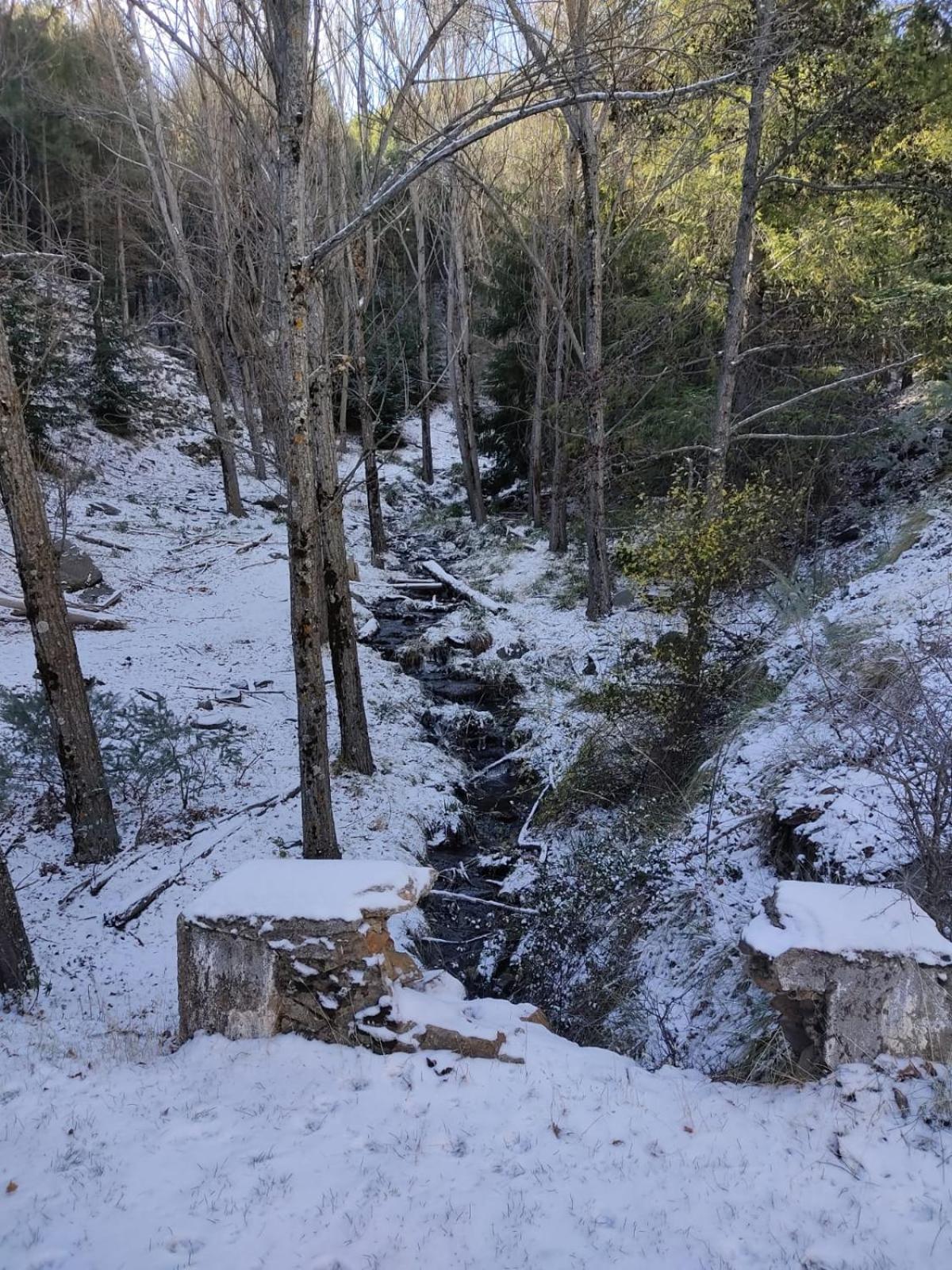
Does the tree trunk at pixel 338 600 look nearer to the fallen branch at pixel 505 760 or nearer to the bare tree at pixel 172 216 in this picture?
the fallen branch at pixel 505 760

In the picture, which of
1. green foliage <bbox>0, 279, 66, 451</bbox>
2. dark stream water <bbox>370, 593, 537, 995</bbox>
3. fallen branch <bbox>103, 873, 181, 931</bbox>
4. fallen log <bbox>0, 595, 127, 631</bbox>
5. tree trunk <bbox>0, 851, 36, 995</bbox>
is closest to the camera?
tree trunk <bbox>0, 851, 36, 995</bbox>

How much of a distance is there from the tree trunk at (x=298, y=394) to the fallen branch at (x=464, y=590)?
28.4ft

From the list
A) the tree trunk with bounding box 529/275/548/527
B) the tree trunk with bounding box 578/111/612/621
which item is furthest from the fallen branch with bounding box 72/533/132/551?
the tree trunk with bounding box 578/111/612/621

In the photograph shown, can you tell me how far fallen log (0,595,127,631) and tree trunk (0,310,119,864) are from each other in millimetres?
5505

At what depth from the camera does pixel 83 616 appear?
11.2 metres

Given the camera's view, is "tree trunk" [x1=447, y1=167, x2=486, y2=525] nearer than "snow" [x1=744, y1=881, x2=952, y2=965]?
No

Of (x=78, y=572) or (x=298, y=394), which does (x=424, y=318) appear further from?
(x=298, y=394)

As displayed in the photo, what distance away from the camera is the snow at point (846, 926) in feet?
11.0

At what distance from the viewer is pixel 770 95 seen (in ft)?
27.9

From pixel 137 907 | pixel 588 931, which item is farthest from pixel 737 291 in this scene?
pixel 137 907

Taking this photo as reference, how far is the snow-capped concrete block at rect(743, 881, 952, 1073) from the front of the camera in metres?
3.35

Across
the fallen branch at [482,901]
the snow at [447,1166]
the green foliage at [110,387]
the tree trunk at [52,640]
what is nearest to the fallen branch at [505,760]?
the fallen branch at [482,901]

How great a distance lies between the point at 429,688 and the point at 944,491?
7432mm

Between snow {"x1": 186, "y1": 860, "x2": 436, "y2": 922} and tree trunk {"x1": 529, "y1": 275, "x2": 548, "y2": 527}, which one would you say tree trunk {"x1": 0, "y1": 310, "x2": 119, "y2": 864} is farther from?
tree trunk {"x1": 529, "y1": 275, "x2": 548, "y2": 527}
